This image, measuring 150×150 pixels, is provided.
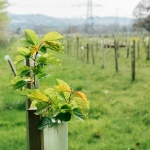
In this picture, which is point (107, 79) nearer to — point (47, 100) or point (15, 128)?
point (15, 128)

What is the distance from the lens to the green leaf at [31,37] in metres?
1.78

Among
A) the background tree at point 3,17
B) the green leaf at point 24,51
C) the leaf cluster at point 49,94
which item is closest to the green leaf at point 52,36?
the leaf cluster at point 49,94

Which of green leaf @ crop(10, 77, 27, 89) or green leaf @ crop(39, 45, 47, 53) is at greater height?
green leaf @ crop(39, 45, 47, 53)

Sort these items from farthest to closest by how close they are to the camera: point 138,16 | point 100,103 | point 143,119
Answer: point 138,16, point 100,103, point 143,119

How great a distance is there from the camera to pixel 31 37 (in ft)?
5.87

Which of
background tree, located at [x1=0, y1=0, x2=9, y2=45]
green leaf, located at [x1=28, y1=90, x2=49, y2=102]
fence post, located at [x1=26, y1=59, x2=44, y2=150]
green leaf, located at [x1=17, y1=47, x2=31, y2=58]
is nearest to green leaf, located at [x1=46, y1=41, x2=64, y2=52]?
green leaf, located at [x1=17, y1=47, x2=31, y2=58]

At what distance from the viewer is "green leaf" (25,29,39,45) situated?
1.78 meters

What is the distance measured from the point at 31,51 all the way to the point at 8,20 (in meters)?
Result: 45.3

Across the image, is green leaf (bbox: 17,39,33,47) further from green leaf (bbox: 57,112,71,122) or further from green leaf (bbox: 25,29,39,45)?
green leaf (bbox: 57,112,71,122)

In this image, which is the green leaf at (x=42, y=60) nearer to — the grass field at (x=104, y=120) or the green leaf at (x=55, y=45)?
the green leaf at (x=55, y=45)

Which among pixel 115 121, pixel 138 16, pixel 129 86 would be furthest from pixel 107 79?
pixel 138 16

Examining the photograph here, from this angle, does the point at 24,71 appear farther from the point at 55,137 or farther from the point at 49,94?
the point at 55,137

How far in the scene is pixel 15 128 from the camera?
6.20m

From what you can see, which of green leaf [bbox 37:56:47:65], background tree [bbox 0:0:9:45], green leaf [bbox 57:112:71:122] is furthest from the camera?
background tree [bbox 0:0:9:45]
